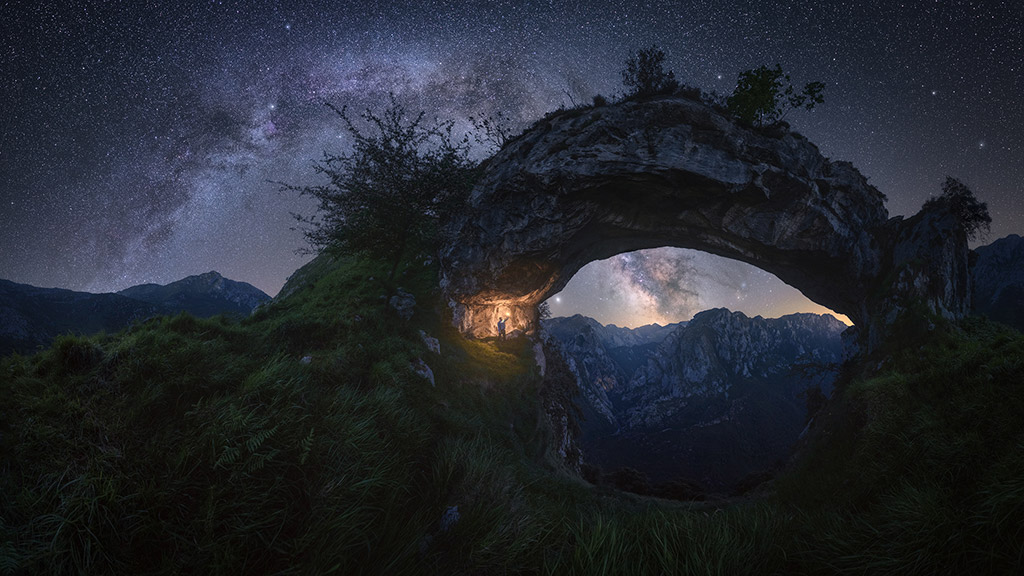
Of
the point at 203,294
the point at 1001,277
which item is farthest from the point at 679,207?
the point at 203,294

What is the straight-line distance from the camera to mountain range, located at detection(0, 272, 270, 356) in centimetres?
5056

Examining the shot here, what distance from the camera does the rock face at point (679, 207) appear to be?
49.1ft

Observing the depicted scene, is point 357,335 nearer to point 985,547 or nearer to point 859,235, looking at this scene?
point 985,547

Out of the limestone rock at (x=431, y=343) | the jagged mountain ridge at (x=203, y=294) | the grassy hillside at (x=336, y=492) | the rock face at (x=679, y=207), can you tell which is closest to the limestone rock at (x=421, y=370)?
the limestone rock at (x=431, y=343)

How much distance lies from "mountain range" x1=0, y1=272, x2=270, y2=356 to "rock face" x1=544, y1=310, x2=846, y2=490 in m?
75.8

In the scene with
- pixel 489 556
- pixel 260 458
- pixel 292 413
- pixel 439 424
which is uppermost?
pixel 292 413

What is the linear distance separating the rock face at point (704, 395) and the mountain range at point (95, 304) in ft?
249

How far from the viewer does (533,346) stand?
19.7 meters

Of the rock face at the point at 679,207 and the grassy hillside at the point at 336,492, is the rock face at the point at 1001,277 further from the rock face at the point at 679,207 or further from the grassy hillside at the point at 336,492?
the grassy hillside at the point at 336,492

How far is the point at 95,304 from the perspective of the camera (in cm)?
7875

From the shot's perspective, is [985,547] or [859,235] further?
[859,235]

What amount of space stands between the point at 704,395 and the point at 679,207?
314 feet

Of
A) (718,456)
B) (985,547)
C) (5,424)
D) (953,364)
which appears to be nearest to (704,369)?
(718,456)

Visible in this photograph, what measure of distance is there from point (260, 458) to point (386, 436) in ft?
6.30
